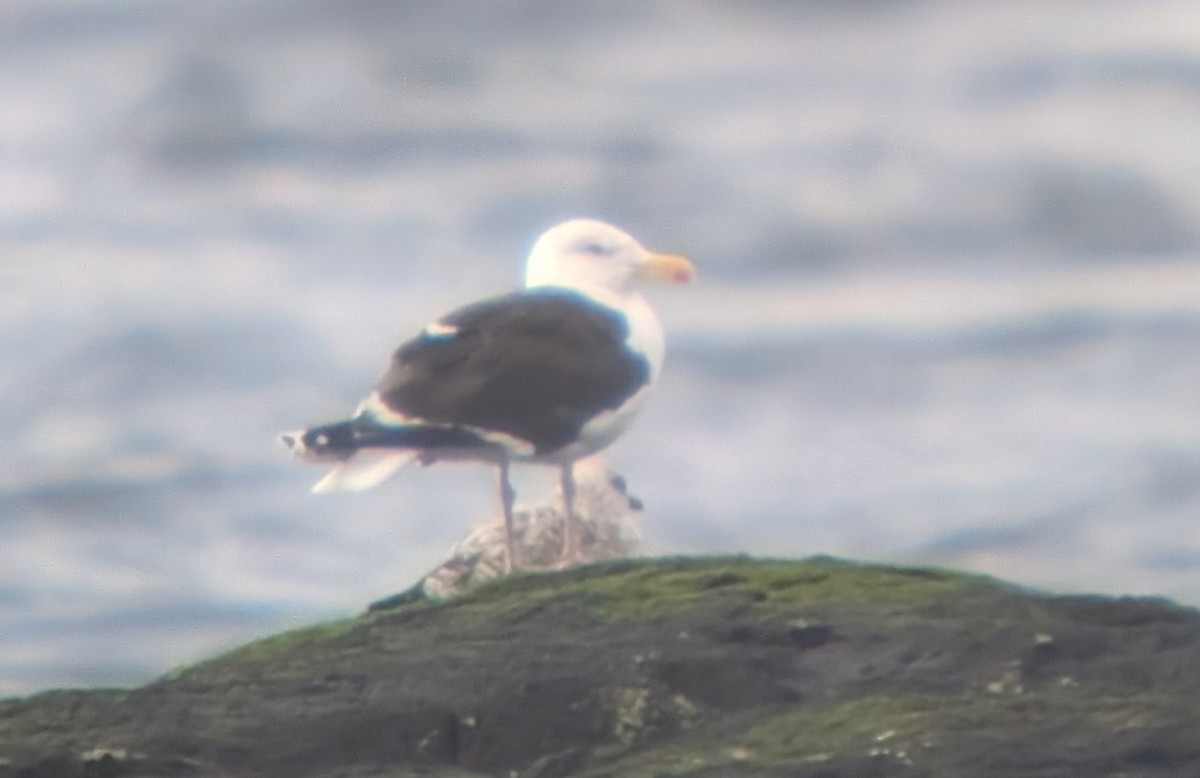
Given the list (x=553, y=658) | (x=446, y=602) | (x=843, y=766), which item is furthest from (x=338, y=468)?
(x=843, y=766)

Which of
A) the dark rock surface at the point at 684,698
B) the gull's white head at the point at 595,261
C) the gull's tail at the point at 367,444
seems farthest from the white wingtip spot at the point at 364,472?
the dark rock surface at the point at 684,698

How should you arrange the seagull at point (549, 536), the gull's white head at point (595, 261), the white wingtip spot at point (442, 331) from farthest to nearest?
the gull's white head at point (595, 261)
the white wingtip spot at point (442, 331)
the seagull at point (549, 536)

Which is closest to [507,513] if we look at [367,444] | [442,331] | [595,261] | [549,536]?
[549,536]

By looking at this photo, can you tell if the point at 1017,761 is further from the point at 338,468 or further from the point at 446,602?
the point at 338,468

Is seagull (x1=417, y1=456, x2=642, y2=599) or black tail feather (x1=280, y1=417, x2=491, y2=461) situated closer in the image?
seagull (x1=417, y1=456, x2=642, y2=599)

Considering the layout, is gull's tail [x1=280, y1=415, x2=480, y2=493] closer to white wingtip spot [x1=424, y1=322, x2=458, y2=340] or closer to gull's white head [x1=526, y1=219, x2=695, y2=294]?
white wingtip spot [x1=424, y1=322, x2=458, y2=340]

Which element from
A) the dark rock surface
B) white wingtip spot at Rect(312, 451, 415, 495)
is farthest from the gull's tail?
the dark rock surface

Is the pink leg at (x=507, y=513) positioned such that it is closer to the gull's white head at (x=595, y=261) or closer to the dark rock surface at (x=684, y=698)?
the gull's white head at (x=595, y=261)
